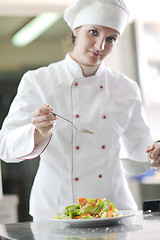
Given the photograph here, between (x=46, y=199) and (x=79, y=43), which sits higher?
(x=79, y=43)

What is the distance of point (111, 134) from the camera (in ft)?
6.53

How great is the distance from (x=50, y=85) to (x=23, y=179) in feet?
12.0

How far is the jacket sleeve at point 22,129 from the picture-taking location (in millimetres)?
1703

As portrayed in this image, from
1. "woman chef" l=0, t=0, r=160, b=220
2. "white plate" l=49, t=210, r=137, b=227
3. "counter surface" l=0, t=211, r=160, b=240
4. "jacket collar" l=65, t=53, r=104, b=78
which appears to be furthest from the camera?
"jacket collar" l=65, t=53, r=104, b=78

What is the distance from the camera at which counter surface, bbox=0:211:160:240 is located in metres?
1.17

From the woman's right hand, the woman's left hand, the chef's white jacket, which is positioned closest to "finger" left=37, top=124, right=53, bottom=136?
the woman's right hand

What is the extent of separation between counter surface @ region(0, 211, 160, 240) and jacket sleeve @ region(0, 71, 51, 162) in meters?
0.32

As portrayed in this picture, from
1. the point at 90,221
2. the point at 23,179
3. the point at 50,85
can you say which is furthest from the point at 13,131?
the point at 23,179

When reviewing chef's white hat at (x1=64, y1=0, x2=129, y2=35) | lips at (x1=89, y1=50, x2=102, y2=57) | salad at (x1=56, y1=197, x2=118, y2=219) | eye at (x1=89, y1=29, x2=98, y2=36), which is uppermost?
chef's white hat at (x1=64, y1=0, x2=129, y2=35)

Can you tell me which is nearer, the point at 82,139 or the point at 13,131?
the point at 13,131

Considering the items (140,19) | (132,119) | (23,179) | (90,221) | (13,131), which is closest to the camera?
(90,221)

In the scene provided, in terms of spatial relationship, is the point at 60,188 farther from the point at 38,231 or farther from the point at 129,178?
the point at 129,178

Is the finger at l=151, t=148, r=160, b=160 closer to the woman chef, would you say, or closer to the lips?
the woman chef

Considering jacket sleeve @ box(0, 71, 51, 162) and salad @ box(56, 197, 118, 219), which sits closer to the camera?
salad @ box(56, 197, 118, 219)
